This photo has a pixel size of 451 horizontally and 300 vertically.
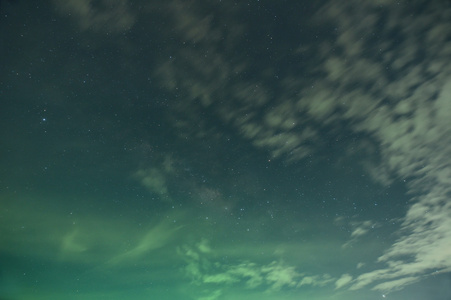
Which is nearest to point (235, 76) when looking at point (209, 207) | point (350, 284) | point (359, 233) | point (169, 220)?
point (209, 207)

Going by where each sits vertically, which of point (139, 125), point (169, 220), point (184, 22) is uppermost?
point (184, 22)

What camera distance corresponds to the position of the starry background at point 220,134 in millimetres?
5852

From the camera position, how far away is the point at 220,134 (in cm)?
840

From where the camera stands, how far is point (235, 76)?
6.80 metres

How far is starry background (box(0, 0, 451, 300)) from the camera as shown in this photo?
5852 mm

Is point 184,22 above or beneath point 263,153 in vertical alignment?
above

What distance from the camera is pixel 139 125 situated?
25.9ft

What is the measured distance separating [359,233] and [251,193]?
25.2 feet

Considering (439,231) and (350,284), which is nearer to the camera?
(439,231)

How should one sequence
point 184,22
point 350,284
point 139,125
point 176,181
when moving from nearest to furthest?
point 184,22
point 139,125
point 176,181
point 350,284

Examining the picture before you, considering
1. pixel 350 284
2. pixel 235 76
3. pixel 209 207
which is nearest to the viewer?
pixel 235 76

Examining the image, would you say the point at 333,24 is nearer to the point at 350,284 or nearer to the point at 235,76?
the point at 235,76

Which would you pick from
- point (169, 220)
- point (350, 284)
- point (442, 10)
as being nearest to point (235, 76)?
point (442, 10)

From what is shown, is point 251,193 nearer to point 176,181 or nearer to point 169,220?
point 176,181
